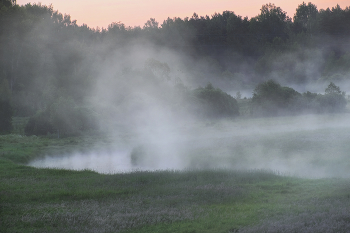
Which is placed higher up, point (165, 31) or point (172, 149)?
point (165, 31)

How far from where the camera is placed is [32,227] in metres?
10.5

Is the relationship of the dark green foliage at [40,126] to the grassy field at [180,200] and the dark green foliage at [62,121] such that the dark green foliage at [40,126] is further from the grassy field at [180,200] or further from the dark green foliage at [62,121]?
the grassy field at [180,200]

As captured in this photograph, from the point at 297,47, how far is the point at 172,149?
2463 inches

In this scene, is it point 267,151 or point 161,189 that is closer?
point 161,189

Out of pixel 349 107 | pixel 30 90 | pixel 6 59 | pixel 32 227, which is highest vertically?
pixel 6 59

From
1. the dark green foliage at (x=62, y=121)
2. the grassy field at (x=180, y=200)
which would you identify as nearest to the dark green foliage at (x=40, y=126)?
the dark green foliage at (x=62, y=121)

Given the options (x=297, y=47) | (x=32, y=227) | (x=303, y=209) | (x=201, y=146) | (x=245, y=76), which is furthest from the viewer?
(x=245, y=76)

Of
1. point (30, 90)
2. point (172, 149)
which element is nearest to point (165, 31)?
point (30, 90)

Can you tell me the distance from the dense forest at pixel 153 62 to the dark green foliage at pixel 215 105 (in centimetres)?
17

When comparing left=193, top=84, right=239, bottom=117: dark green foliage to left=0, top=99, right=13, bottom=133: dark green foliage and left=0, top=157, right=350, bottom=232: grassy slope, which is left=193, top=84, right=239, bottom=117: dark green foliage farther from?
left=0, top=157, right=350, bottom=232: grassy slope

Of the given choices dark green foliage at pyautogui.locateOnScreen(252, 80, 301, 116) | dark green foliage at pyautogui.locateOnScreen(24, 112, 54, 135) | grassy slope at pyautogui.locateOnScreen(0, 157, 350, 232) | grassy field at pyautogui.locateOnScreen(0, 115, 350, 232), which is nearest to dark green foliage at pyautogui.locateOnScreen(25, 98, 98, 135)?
dark green foliage at pyautogui.locateOnScreen(24, 112, 54, 135)

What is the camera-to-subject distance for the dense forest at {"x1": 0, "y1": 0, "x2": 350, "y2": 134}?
190 feet

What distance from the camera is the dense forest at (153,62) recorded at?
190 ft

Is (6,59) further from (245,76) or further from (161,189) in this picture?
(161,189)
